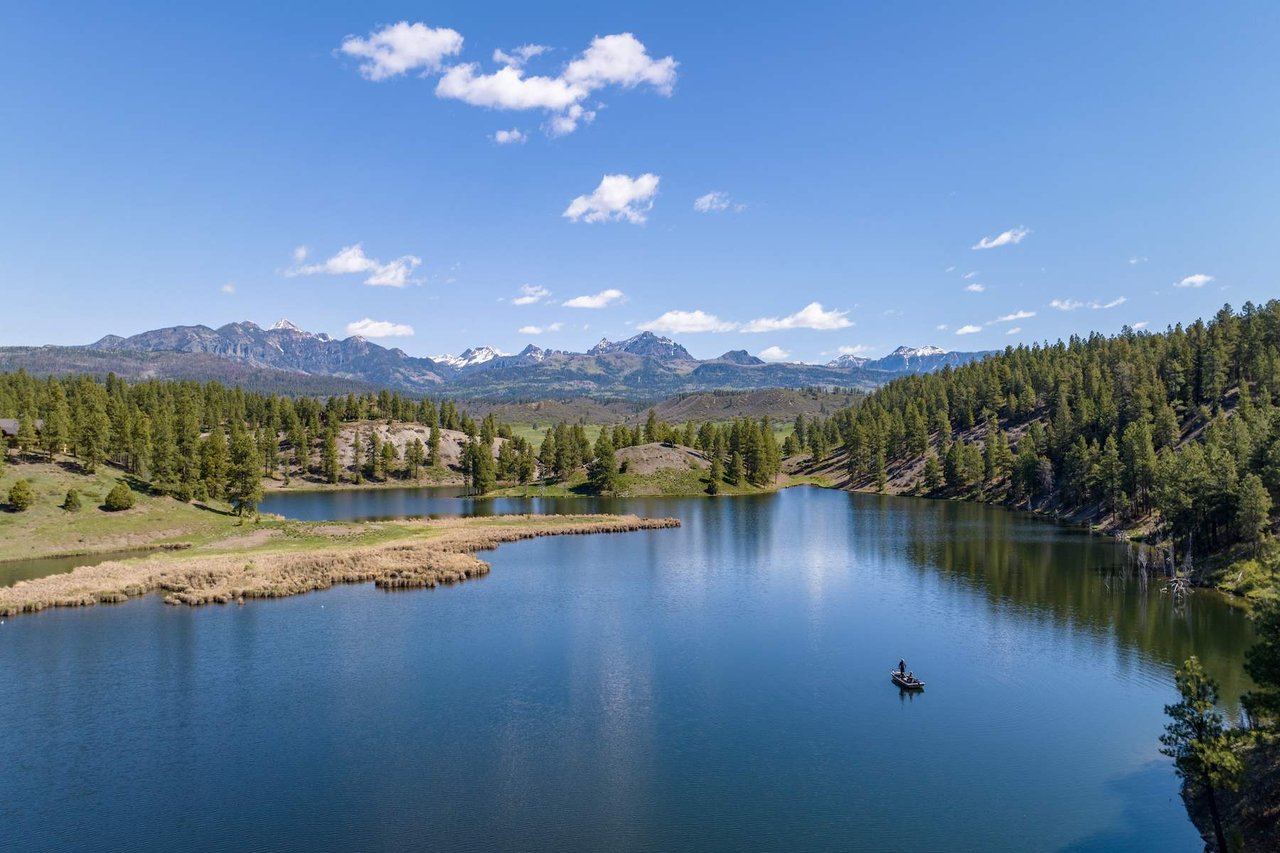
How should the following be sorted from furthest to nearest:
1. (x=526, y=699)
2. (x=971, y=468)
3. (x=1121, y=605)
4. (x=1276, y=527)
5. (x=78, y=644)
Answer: (x=971, y=468), (x=1276, y=527), (x=1121, y=605), (x=78, y=644), (x=526, y=699)

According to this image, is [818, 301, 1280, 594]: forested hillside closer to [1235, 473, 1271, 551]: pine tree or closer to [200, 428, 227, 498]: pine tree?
[1235, 473, 1271, 551]: pine tree

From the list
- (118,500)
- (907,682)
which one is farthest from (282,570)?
(907,682)

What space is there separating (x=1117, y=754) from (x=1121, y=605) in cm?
3954

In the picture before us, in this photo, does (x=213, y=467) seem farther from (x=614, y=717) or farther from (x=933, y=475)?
(x=933, y=475)

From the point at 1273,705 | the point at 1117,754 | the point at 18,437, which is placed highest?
the point at 18,437

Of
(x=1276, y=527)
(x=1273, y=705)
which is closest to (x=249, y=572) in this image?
(x=1273, y=705)

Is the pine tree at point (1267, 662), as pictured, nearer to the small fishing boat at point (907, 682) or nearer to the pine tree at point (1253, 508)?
the small fishing boat at point (907, 682)

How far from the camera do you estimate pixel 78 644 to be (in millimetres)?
64562

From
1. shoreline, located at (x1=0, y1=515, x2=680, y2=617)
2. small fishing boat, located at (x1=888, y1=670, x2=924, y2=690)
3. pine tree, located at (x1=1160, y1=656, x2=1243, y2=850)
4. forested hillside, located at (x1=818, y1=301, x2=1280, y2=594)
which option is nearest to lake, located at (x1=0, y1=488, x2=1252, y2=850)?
small fishing boat, located at (x1=888, y1=670, x2=924, y2=690)

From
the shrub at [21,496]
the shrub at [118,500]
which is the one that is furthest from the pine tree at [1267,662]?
the shrub at [21,496]

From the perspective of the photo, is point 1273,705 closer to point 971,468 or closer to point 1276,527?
point 1276,527

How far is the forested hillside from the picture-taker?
295 ft

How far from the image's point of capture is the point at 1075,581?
9019cm

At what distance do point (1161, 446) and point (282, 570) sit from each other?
146 metres
